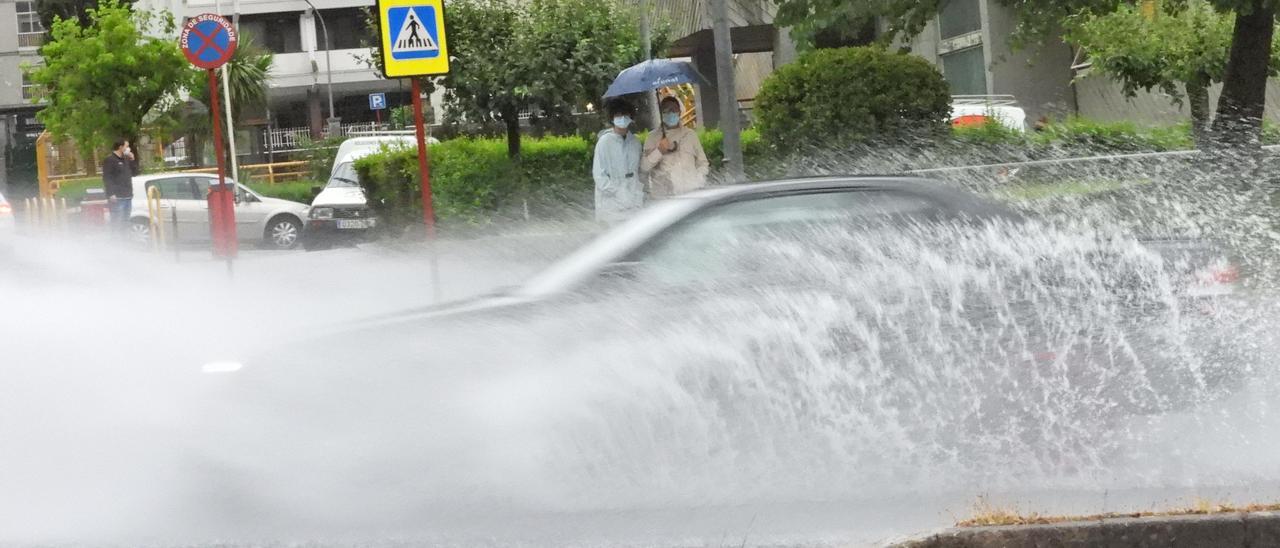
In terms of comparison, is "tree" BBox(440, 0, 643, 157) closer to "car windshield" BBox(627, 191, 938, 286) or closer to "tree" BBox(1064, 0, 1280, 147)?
"tree" BBox(1064, 0, 1280, 147)

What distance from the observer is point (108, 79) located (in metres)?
42.3

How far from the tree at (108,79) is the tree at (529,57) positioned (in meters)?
24.4

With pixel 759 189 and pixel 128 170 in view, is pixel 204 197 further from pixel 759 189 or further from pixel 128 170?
pixel 759 189

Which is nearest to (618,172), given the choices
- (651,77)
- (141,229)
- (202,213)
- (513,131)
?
(651,77)

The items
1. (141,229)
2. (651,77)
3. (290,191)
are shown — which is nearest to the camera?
(651,77)

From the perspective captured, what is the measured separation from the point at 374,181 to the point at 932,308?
1611cm

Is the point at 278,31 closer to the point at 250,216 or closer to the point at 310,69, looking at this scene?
the point at 310,69

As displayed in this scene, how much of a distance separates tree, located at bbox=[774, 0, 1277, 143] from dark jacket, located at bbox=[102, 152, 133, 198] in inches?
469

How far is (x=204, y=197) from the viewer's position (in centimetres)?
2598

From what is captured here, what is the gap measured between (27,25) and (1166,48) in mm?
60086

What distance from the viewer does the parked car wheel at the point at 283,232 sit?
1029 inches

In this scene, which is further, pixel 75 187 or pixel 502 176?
pixel 75 187

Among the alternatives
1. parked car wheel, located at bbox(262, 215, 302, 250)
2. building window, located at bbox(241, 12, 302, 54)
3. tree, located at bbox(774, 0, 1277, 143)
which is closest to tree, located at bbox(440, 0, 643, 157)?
tree, located at bbox(774, 0, 1277, 143)

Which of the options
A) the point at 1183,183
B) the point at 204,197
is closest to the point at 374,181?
the point at 204,197
